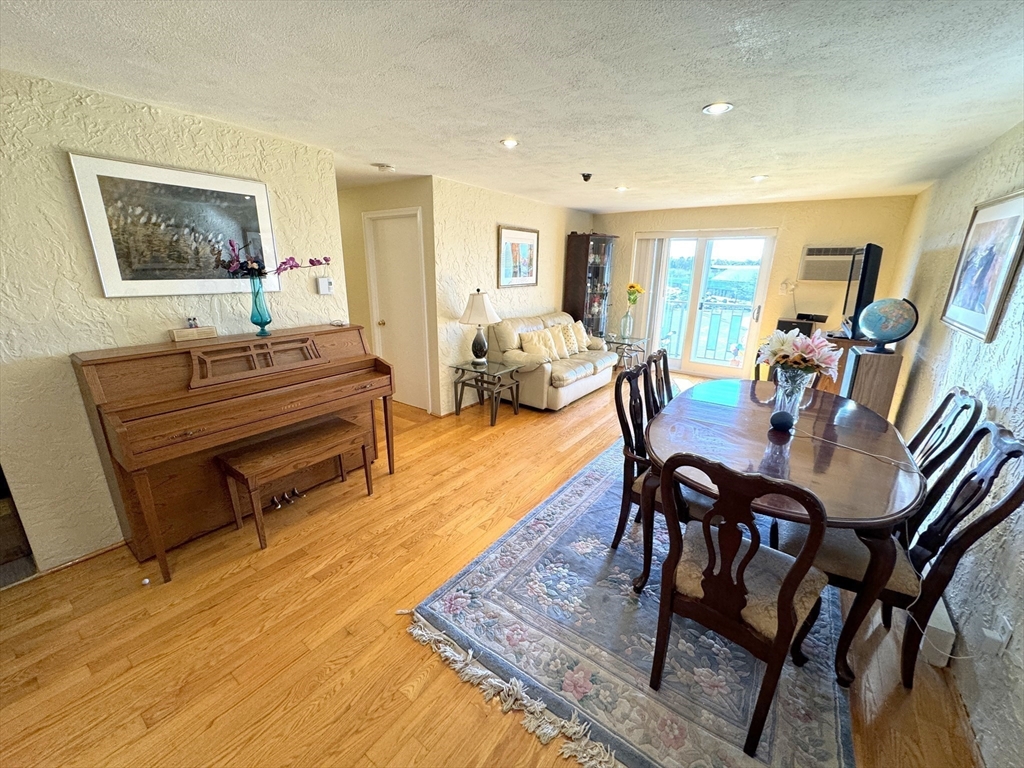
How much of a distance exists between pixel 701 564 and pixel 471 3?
75.9 inches

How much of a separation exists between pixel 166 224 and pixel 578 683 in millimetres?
2905

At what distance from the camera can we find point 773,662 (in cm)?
121

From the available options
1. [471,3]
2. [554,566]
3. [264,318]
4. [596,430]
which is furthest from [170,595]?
[596,430]

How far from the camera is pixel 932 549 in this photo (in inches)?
57.7

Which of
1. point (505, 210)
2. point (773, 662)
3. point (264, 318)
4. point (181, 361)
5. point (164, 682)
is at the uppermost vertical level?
point (505, 210)

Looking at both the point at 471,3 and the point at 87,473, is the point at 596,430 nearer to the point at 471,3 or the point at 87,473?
the point at 471,3

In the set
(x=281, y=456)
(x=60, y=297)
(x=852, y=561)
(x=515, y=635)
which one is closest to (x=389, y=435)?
(x=281, y=456)

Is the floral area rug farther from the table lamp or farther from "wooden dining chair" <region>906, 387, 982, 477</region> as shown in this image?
the table lamp

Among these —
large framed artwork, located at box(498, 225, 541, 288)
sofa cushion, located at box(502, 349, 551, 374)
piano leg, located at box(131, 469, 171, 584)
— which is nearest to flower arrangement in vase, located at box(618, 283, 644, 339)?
large framed artwork, located at box(498, 225, 541, 288)

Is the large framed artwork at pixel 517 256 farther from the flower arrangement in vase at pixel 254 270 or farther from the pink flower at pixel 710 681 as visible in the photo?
the pink flower at pixel 710 681

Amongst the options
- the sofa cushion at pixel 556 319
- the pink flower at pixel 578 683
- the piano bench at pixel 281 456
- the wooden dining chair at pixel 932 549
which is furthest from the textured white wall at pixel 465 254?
the wooden dining chair at pixel 932 549

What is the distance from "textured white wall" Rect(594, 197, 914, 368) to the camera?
13.8ft

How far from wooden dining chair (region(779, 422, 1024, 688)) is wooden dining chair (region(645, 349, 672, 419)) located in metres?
1.00

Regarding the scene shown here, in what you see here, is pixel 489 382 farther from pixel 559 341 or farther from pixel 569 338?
pixel 569 338
